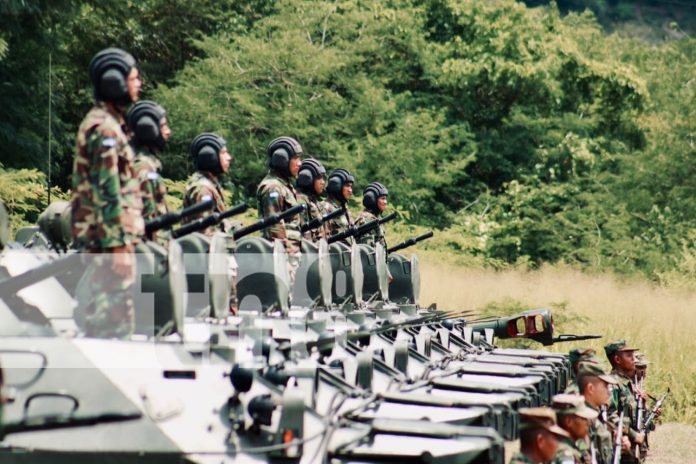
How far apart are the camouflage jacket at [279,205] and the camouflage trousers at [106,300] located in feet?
15.5

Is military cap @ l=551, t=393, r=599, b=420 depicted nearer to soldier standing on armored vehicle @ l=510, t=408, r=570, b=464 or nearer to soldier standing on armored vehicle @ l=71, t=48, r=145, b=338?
soldier standing on armored vehicle @ l=510, t=408, r=570, b=464

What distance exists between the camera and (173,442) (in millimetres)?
6625

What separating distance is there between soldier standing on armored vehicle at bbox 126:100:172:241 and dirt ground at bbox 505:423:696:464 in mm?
8184

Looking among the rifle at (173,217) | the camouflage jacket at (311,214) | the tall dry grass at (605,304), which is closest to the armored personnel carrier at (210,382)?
the rifle at (173,217)

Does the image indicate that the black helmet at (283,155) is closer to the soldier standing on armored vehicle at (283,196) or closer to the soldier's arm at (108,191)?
the soldier standing on armored vehicle at (283,196)

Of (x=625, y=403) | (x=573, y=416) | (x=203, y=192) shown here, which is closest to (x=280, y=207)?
(x=203, y=192)

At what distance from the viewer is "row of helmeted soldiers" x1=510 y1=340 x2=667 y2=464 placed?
747 cm

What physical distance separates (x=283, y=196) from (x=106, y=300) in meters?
5.31

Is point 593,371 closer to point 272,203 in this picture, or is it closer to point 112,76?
point 272,203

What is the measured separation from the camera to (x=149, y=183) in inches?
363

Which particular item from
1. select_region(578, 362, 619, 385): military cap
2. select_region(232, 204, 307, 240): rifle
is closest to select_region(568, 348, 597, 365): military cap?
select_region(578, 362, 619, 385): military cap

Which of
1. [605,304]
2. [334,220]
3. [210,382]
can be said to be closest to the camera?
[210,382]

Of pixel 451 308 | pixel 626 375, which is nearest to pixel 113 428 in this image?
pixel 626 375

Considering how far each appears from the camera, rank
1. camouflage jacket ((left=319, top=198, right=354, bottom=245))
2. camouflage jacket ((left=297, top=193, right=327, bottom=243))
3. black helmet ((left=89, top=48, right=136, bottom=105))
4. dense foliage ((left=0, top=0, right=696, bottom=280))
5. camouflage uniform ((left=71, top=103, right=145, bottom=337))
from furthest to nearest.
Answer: dense foliage ((left=0, top=0, right=696, bottom=280)), camouflage jacket ((left=319, top=198, right=354, bottom=245)), camouflage jacket ((left=297, top=193, right=327, bottom=243)), black helmet ((left=89, top=48, right=136, bottom=105)), camouflage uniform ((left=71, top=103, right=145, bottom=337))
